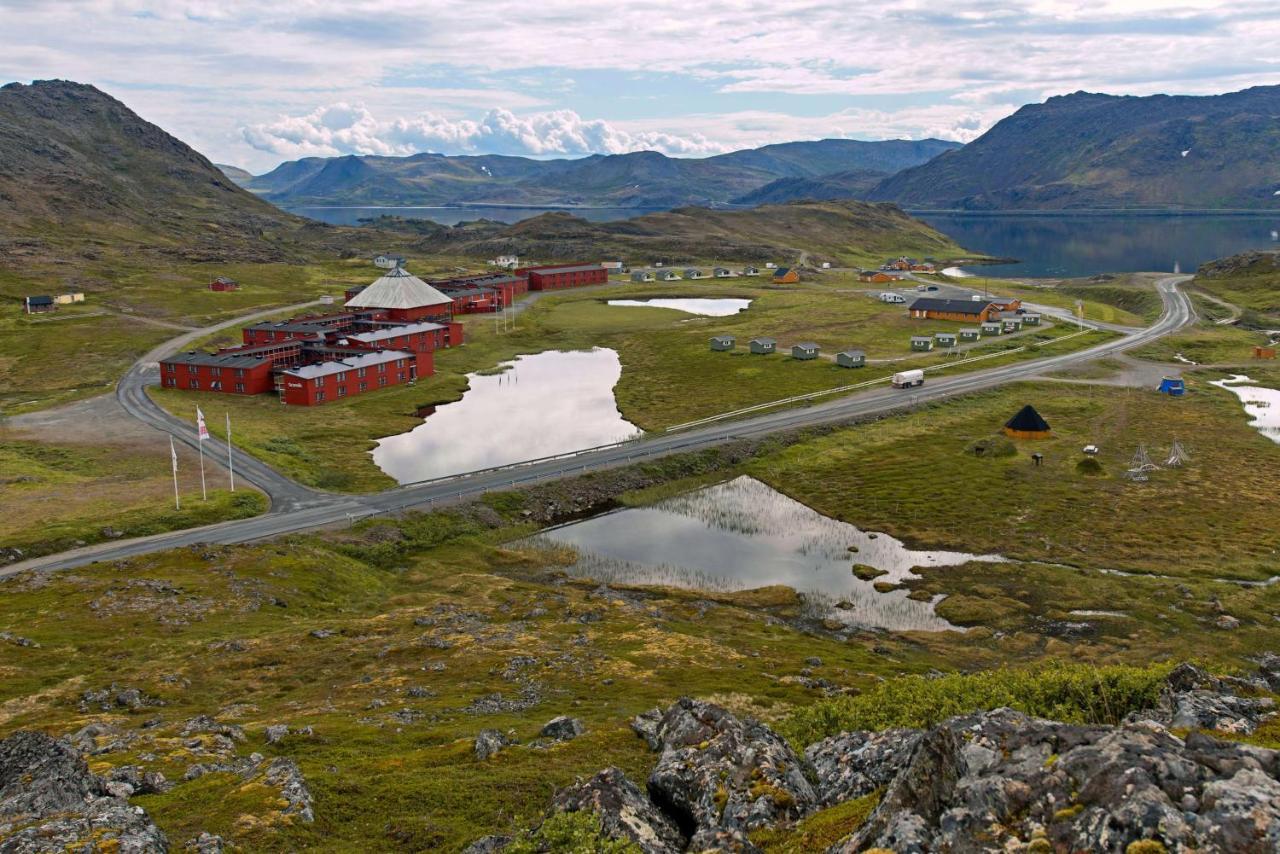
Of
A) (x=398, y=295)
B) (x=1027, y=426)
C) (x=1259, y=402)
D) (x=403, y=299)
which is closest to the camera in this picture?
(x=1027, y=426)

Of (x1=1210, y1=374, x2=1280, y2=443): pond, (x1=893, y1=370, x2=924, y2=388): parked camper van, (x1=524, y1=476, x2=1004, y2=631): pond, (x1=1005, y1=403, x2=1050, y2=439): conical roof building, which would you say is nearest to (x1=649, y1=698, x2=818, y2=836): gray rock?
(x1=524, y1=476, x2=1004, y2=631): pond

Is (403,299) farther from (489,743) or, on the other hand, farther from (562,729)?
(489,743)

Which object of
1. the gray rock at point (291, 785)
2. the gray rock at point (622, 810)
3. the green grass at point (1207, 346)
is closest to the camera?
the gray rock at point (622, 810)

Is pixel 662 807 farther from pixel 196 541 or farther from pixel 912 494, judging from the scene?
pixel 912 494

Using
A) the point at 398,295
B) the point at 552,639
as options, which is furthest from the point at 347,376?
the point at 552,639

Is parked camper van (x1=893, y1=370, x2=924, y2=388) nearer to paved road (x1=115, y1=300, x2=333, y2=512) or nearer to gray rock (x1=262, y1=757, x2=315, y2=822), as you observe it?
paved road (x1=115, y1=300, x2=333, y2=512)

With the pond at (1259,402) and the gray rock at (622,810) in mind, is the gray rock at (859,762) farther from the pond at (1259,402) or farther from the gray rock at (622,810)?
the pond at (1259,402)

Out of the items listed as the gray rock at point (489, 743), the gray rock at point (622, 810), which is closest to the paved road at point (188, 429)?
the gray rock at point (489, 743)
